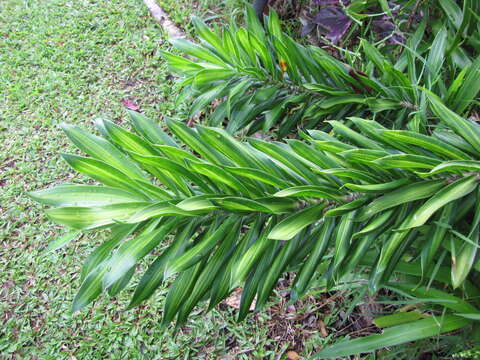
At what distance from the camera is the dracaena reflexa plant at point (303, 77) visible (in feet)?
4.68

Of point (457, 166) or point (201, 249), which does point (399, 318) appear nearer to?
point (457, 166)

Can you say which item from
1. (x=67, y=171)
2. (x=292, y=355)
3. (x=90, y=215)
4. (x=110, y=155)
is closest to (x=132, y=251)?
(x=90, y=215)

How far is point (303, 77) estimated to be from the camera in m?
1.63

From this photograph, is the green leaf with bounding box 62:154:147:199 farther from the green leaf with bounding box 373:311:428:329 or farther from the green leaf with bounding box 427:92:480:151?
the green leaf with bounding box 373:311:428:329

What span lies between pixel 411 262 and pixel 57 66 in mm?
3610

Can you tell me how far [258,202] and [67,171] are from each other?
7.89 feet

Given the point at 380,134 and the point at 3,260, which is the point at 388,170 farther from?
the point at 3,260

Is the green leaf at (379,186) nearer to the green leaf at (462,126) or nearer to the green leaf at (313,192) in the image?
the green leaf at (313,192)

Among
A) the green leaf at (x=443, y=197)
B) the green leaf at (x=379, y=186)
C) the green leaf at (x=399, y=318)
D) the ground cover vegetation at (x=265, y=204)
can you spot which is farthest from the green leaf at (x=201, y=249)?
the green leaf at (x=399, y=318)

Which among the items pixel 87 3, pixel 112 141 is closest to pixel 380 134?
pixel 112 141

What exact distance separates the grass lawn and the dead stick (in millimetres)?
93

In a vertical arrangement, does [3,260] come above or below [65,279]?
above

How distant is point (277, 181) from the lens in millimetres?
1031

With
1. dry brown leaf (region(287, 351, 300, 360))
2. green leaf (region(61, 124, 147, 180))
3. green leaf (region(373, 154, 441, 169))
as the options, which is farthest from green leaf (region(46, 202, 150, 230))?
dry brown leaf (region(287, 351, 300, 360))
